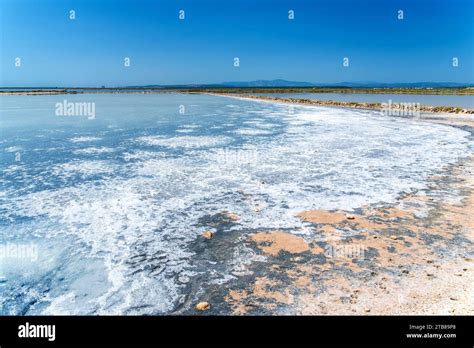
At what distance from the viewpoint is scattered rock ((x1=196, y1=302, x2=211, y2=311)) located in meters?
3.04

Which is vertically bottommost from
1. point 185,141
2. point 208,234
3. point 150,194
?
point 208,234

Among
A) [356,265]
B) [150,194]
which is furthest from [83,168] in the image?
[356,265]

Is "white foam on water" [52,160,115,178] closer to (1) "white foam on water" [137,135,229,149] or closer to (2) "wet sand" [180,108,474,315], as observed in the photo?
(1) "white foam on water" [137,135,229,149]

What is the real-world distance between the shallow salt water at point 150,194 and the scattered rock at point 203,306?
0.81 ft

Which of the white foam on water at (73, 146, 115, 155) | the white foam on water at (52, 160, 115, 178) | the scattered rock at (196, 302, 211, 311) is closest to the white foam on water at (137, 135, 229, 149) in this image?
the white foam on water at (73, 146, 115, 155)

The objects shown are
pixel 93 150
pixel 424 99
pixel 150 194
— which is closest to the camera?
pixel 150 194

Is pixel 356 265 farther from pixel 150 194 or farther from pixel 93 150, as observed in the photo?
pixel 93 150

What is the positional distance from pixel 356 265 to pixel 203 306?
1756 millimetres

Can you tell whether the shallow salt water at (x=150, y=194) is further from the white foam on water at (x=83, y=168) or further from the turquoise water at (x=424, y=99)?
the turquoise water at (x=424, y=99)

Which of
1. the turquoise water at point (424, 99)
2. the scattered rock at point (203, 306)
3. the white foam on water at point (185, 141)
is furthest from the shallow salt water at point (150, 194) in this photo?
the turquoise water at point (424, 99)

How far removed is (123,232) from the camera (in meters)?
4.68

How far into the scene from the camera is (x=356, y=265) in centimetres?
378

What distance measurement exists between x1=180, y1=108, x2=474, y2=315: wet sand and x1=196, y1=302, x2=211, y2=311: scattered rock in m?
0.05

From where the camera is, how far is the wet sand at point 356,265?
3.06m
